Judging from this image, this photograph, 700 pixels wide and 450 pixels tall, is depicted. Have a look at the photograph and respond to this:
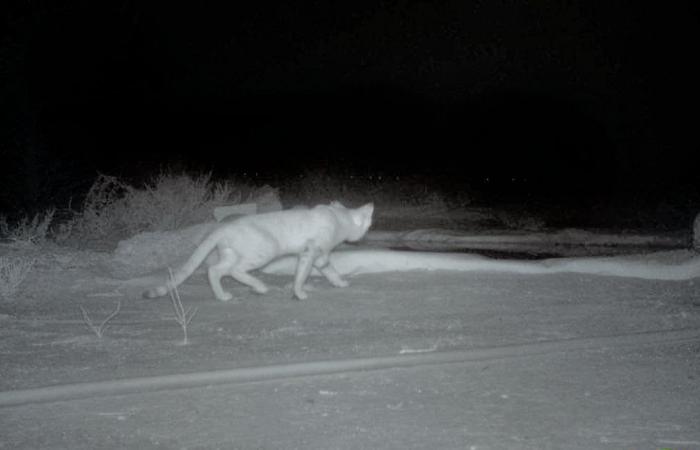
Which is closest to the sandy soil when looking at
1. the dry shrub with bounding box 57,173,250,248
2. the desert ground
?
the desert ground

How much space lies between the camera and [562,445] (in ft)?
12.4

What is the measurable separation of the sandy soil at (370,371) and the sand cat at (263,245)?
269mm

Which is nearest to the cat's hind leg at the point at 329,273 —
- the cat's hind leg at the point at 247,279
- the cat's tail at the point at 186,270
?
the cat's hind leg at the point at 247,279

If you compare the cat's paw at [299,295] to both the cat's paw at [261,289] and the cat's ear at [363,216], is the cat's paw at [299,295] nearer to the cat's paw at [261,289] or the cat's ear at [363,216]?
the cat's paw at [261,289]

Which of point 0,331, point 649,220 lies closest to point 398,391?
point 0,331

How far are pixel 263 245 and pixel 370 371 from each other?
3152 millimetres

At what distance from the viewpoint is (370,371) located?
5.12 metres

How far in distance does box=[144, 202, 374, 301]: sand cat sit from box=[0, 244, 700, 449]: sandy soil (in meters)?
0.27

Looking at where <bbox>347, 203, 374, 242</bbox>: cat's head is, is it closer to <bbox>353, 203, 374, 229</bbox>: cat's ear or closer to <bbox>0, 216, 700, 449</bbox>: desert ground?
<bbox>353, 203, 374, 229</bbox>: cat's ear

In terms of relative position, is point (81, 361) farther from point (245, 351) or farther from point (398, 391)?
point (398, 391)

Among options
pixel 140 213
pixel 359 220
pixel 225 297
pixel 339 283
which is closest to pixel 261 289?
pixel 225 297

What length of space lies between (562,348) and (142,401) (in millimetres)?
3297

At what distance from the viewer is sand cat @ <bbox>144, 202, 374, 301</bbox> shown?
786 centimetres

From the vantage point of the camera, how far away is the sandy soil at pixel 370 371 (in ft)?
13.0
